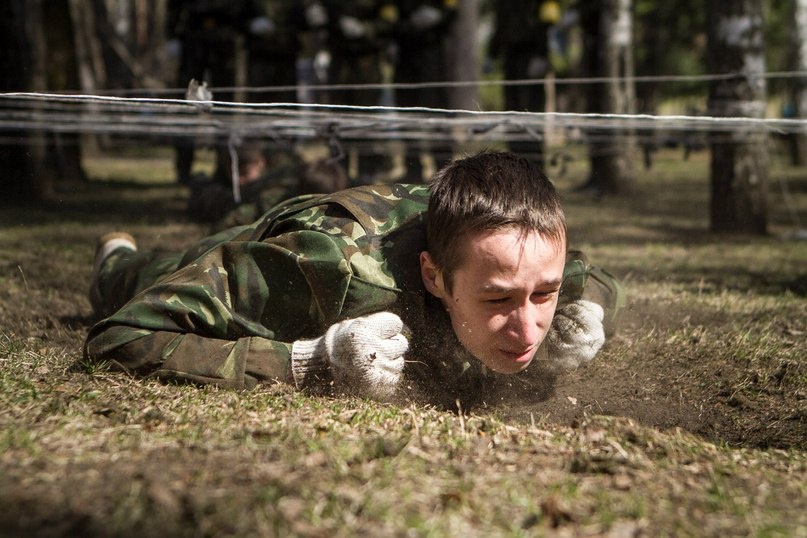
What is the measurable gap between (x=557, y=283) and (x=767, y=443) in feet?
2.59

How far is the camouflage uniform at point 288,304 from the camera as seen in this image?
9.78 ft

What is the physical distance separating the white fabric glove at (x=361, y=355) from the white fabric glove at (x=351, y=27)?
25.6 feet

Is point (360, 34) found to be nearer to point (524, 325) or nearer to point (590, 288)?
point (590, 288)

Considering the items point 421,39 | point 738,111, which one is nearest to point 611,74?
point 421,39

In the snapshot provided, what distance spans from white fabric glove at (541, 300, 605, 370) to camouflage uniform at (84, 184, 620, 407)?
0.51 feet

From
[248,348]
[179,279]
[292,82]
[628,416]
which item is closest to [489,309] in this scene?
[628,416]

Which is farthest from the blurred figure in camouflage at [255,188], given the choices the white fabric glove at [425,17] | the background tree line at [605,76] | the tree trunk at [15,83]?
the white fabric glove at [425,17]

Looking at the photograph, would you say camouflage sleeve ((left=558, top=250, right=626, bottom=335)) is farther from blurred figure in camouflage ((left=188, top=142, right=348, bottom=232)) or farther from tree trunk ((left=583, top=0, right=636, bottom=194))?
tree trunk ((left=583, top=0, right=636, bottom=194))

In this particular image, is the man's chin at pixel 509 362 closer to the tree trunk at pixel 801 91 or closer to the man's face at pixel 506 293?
the man's face at pixel 506 293

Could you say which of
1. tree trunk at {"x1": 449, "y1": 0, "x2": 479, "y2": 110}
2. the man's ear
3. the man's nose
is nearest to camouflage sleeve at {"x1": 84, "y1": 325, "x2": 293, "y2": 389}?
the man's ear

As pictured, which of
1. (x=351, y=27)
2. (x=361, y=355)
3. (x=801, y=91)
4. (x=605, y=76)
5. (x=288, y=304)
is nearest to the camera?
(x=361, y=355)

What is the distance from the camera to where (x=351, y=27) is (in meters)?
10.3

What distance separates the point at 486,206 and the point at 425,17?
726cm

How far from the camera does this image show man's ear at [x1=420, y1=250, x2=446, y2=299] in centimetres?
301
